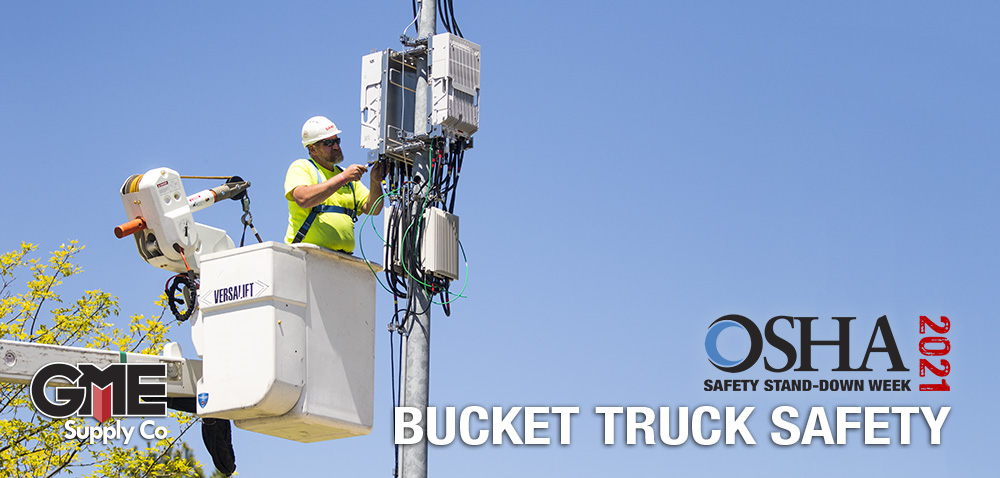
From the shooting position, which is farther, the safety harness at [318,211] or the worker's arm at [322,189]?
the safety harness at [318,211]

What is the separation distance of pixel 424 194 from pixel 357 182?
469 mm

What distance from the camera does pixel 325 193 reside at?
9.53 m

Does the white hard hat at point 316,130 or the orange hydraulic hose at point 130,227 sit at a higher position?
the white hard hat at point 316,130

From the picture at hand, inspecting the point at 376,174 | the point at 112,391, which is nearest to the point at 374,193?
the point at 376,174

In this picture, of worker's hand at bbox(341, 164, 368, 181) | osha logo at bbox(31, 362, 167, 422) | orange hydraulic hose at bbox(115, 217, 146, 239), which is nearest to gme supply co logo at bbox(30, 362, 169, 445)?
osha logo at bbox(31, 362, 167, 422)

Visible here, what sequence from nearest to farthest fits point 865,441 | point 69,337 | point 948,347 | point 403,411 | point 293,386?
1. point 293,386
2. point 403,411
3. point 865,441
4. point 948,347
5. point 69,337

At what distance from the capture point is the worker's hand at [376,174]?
10.2 m

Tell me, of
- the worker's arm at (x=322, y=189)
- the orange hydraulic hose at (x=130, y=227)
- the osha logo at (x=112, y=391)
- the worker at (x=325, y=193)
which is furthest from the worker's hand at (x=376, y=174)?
the osha logo at (x=112, y=391)

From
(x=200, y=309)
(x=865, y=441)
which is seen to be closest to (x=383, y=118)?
(x=200, y=309)

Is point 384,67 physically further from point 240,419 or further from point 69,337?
point 69,337

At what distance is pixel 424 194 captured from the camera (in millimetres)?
10156

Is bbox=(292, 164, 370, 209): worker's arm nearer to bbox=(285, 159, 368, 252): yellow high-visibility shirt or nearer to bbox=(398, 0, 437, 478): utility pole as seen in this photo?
bbox=(285, 159, 368, 252): yellow high-visibility shirt

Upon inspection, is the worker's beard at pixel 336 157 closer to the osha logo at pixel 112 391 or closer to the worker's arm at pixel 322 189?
the worker's arm at pixel 322 189

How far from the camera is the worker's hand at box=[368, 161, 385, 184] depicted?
10188mm
